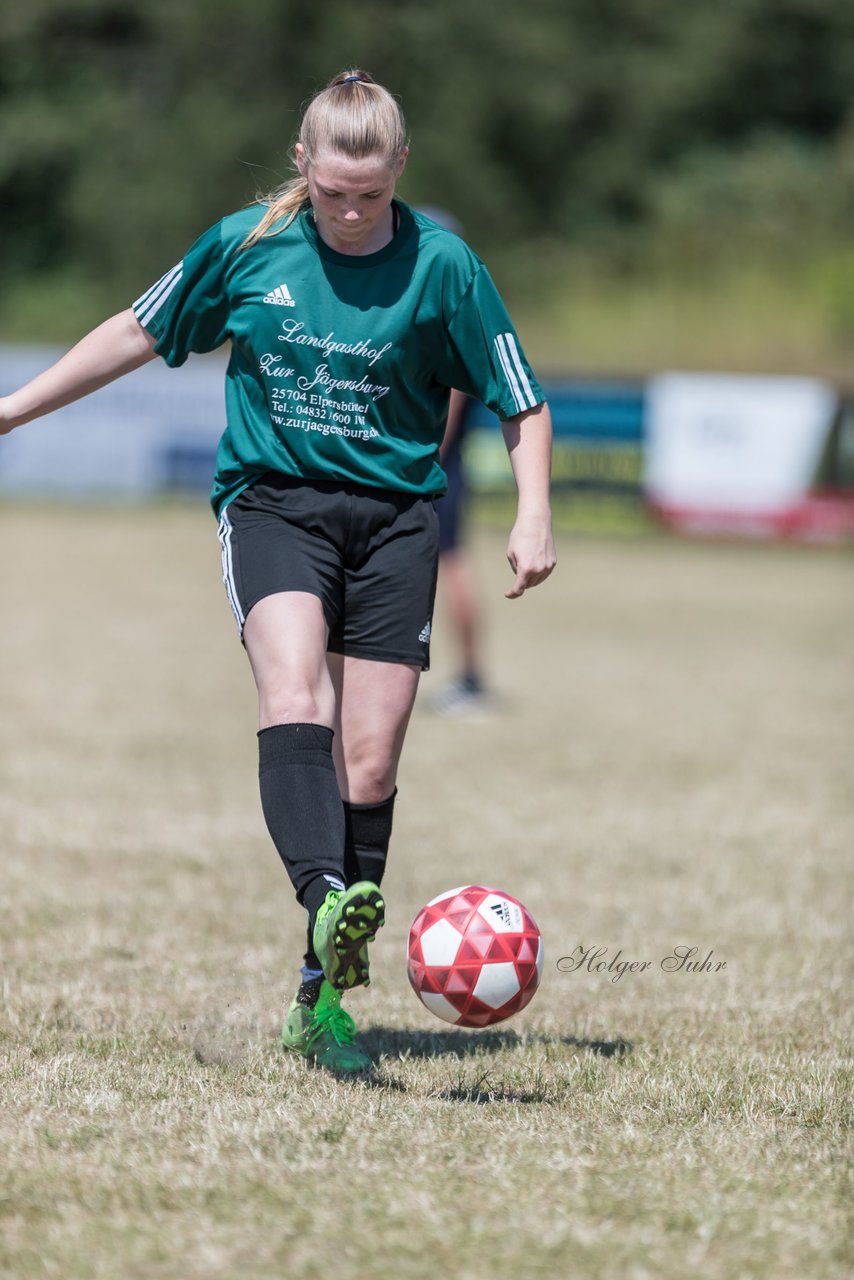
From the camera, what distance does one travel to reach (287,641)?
361 cm

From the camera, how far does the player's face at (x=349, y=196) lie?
11.5ft

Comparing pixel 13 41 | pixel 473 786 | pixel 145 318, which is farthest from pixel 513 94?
pixel 145 318

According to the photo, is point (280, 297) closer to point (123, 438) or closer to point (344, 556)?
point (344, 556)

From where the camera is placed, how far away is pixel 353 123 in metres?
3.49

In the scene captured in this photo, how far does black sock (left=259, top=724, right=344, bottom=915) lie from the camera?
3521 millimetres

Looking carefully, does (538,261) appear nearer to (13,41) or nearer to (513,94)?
(513,94)

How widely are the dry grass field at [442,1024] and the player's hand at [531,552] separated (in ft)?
3.43

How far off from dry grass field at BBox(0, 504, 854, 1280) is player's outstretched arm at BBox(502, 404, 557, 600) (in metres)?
1.06

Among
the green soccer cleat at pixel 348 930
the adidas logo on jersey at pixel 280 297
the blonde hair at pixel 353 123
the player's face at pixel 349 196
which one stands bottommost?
the green soccer cleat at pixel 348 930

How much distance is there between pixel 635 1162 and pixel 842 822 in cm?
410
